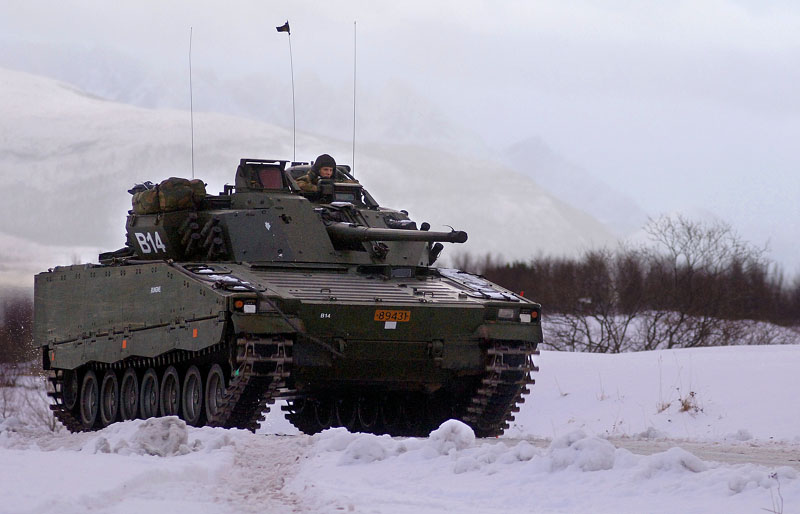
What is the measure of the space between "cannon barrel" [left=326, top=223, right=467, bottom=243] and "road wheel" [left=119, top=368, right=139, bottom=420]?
359 cm

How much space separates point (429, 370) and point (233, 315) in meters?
2.71

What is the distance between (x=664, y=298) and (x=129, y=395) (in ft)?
97.9

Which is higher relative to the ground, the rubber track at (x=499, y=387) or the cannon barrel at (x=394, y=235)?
the cannon barrel at (x=394, y=235)

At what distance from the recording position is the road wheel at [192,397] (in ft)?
55.6

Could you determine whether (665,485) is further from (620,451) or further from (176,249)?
(176,249)

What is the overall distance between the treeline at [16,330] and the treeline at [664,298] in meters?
16.5

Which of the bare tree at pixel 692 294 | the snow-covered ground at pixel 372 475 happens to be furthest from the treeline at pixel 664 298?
the snow-covered ground at pixel 372 475

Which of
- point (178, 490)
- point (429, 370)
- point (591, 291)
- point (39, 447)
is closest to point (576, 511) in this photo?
point (178, 490)

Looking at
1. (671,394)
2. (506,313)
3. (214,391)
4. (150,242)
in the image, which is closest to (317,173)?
(150,242)

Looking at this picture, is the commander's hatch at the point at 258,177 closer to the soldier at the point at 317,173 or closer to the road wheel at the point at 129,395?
the soldier at the point at 317,173

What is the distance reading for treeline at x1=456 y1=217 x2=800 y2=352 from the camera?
4234 cm

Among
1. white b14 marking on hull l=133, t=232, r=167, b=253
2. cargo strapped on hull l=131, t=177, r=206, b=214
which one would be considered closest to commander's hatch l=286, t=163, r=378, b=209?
cargo strapped on hull l=131, t=177, r=206, b=214

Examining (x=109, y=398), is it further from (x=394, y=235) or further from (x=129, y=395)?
(x=394, y=235)

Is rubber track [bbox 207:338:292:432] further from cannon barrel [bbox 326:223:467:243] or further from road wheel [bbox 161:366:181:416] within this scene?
cannon barrel [bbox 326:223:467:243]
